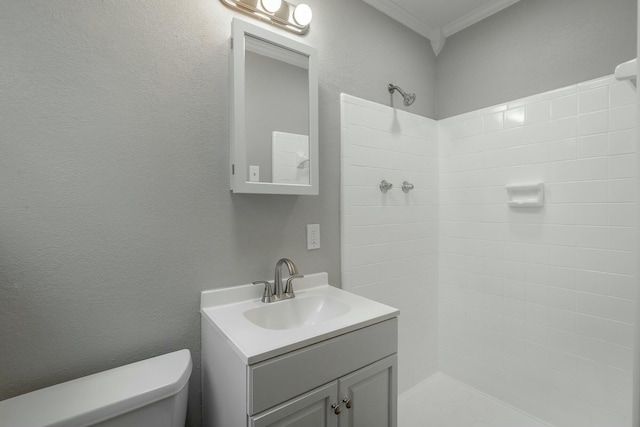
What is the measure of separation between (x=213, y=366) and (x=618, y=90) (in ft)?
7.38

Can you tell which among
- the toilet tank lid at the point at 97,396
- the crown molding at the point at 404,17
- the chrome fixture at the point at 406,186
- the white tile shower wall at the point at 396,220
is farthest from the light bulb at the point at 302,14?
the toilet tank lid at the point at 97,396

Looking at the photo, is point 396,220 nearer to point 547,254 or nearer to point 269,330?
point 547,254

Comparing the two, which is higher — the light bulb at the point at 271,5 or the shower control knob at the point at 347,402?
the light bulb at the point at 271,5

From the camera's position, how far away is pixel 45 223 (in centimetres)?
99

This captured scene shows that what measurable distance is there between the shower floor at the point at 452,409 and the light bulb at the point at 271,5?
231cm

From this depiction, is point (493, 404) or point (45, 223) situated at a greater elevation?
point (45, 223)

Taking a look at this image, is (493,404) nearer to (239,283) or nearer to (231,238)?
(239,283)

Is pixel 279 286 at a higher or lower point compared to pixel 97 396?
higher

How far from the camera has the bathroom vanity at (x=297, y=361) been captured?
917mm

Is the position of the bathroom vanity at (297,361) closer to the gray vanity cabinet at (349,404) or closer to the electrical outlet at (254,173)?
the gray vanity cabinet at (349,404)

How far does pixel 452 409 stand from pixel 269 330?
5.15 feet

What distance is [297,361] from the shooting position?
3.16 feet

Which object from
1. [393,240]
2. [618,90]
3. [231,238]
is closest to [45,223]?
[231,238]

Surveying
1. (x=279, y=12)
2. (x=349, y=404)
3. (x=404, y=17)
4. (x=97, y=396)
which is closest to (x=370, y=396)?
(x=349, y=404)
